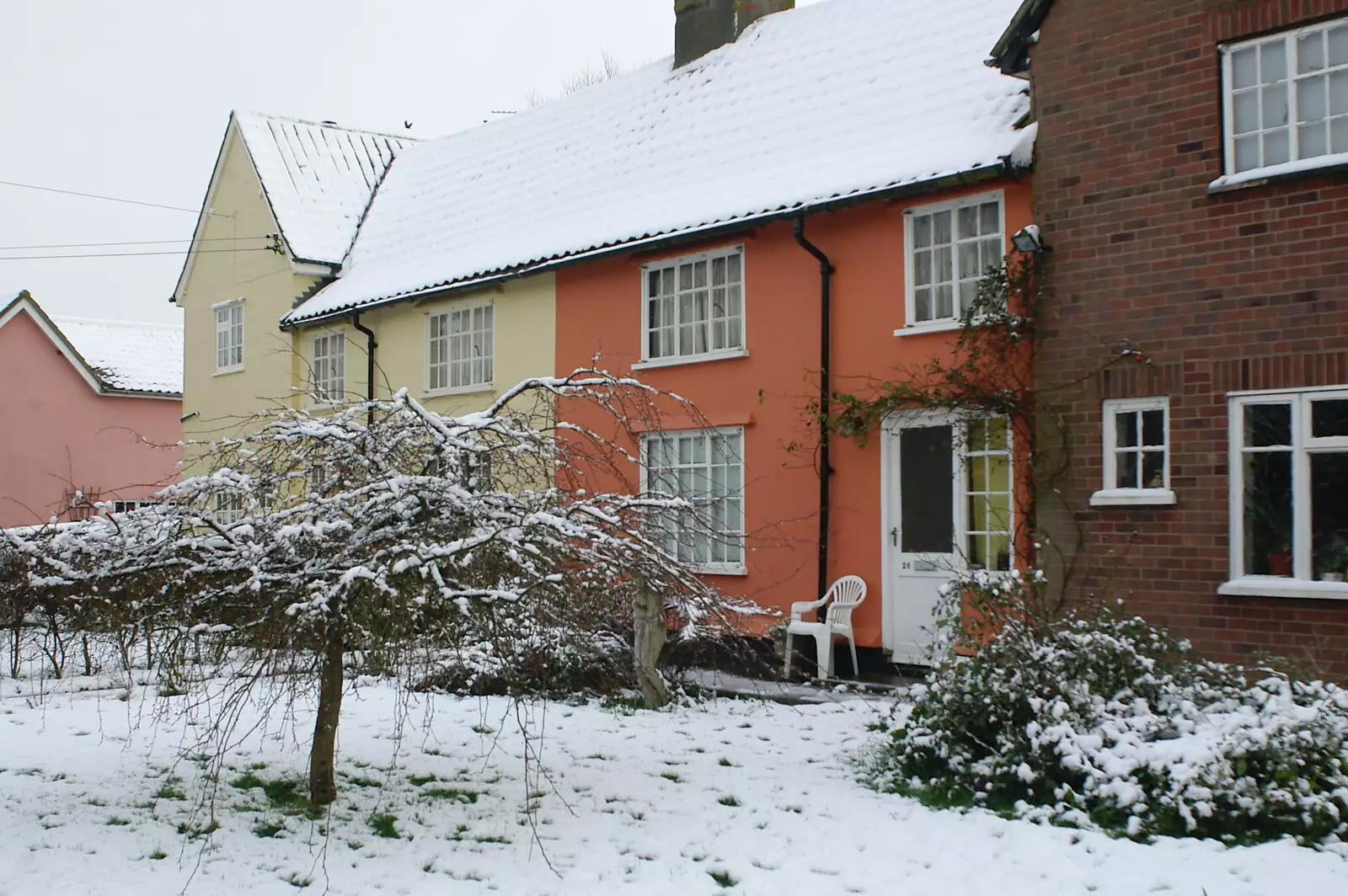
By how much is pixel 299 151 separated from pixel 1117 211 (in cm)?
1652

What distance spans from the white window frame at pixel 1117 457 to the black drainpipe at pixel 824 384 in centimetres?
300

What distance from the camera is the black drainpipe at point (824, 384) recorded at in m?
12.5

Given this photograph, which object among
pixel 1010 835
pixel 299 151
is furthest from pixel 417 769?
pixel 299 151

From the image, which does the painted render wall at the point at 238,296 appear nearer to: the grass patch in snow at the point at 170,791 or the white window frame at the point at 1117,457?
the grass patch in snow at the point at 170,791

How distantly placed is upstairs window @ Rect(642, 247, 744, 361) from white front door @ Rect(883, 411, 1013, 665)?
247cm

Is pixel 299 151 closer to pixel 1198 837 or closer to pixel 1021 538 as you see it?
pixel 1021 538

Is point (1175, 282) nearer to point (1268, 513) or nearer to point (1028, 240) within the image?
point (1028, 240)

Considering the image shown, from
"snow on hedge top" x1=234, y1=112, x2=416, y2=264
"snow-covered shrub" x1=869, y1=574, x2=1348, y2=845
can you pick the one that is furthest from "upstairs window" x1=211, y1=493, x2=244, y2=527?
Answer: "snow on hedge top" x1=234, y1=112, x2=416, y2=264

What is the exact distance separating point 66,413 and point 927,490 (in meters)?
25.6

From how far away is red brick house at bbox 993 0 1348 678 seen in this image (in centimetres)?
917

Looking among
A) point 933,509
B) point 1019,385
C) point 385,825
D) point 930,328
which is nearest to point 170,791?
point 385,825

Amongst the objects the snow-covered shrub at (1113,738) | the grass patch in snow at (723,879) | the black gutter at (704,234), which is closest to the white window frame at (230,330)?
the black gutter at (704,234)

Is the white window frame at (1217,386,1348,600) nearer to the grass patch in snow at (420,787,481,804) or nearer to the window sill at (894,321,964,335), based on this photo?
the window sill at (894,321,964,335)

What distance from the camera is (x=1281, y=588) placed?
9.15 m
